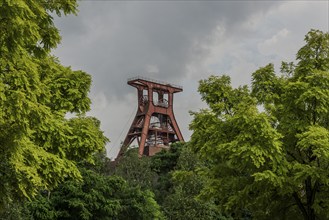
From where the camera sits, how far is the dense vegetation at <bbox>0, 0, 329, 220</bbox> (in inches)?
326

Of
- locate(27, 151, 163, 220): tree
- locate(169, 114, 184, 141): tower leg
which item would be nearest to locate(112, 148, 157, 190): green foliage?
locate(27, 151, 163, 220): tree

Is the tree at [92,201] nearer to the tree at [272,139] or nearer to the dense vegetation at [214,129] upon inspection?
the dense vegetation at [214,129]

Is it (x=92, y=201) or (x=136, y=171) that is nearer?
(x=92, y=201)

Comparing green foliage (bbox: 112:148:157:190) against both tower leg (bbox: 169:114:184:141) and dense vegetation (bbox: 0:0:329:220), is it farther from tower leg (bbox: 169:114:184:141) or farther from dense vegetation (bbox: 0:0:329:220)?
tower leg (bbox: 169:114:184:141)

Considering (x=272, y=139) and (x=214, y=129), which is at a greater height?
(x=214, y=129)

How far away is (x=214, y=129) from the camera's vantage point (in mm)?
13367

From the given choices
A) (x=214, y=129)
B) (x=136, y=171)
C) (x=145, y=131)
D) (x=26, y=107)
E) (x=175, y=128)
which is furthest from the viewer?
(x=175, y=128)

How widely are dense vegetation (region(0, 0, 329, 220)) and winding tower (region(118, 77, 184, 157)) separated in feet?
163

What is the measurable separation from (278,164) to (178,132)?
206 feet

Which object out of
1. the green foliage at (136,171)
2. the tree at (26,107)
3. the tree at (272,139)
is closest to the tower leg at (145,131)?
the green foliage at (136,171)

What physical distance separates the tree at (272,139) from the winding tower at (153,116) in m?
52.9

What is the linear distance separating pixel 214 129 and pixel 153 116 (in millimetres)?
60290

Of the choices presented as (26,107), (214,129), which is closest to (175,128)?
(214,129)

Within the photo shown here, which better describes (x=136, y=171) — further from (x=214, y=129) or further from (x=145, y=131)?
(x=145, y=131)
